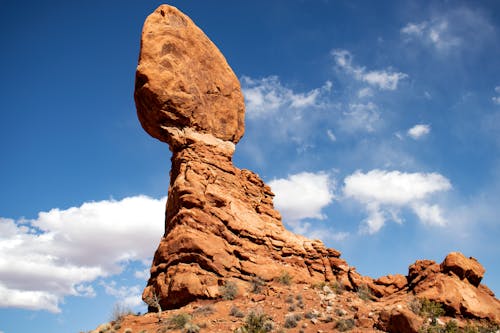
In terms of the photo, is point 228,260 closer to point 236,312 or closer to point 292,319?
point 236,312

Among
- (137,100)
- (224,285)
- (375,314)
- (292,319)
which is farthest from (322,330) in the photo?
(137,100)

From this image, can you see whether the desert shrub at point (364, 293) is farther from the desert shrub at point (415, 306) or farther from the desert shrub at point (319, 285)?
the desert shrub at point (415, 306)

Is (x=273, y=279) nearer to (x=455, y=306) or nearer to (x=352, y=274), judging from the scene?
(x=352, y=274)

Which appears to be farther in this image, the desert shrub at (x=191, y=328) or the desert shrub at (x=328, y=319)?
the desert shrub at (x=328, y=319)

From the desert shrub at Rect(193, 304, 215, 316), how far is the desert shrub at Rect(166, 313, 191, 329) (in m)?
0.70

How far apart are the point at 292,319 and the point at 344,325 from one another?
84.8 inches

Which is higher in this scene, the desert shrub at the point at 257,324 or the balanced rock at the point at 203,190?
the balanced rock at the point at 203,190

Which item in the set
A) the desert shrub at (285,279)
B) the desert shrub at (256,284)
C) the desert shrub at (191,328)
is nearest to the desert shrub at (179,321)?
the desert shrub at (191,328)

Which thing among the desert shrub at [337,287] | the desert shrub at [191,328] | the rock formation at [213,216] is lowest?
the desert shrub at [191,328]

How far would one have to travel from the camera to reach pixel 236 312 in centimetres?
1925

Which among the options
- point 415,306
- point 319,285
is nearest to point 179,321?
point 319,285

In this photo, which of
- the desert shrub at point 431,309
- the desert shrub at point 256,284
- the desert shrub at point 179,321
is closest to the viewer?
the desert shrub at point 179,321

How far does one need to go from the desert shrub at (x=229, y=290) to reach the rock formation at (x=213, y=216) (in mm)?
254

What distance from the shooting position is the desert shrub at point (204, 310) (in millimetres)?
19191
